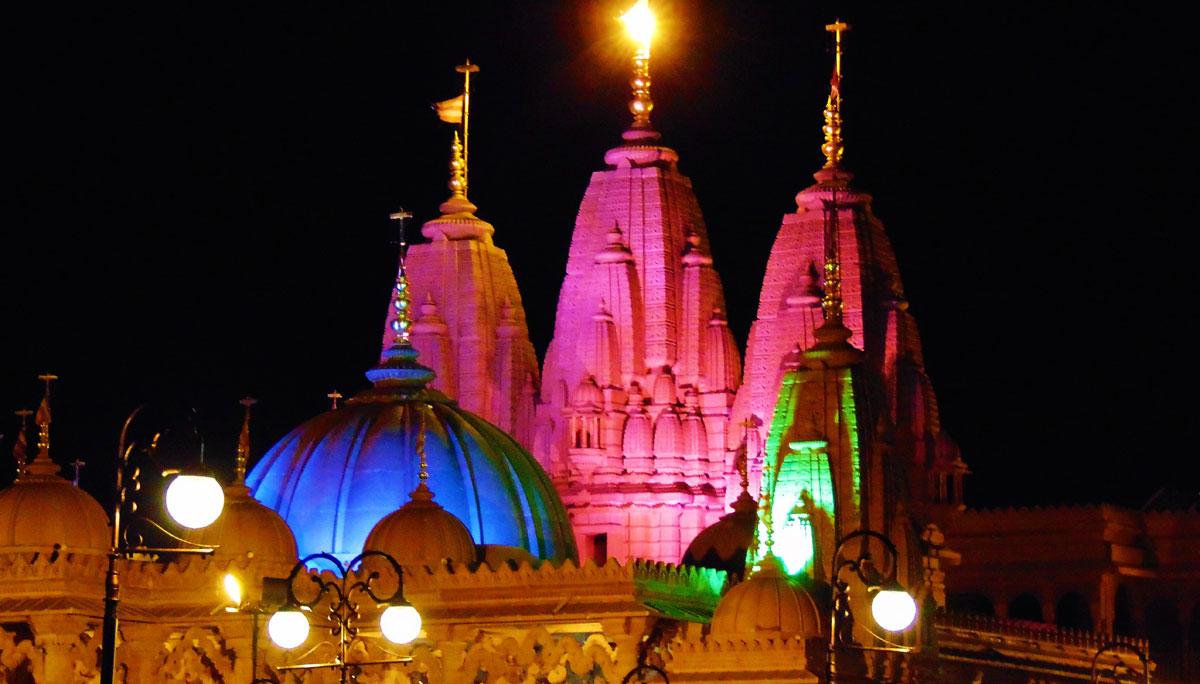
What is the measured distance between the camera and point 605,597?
4606 centimetres

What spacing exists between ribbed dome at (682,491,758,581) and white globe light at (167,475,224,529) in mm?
27775

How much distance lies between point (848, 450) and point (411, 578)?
7.73 m

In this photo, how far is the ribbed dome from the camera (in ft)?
174

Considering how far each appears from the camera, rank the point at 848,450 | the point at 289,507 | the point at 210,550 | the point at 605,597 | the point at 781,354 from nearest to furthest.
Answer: the point at 210,550, the point at 605,597, the point at 848,450, the point at 289,507, the point at 781,354

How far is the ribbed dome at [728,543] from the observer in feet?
174

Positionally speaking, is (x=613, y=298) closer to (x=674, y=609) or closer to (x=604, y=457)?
(x=604, y=457)

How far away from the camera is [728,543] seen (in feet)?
176

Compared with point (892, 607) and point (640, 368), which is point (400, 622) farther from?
point (640, 368)

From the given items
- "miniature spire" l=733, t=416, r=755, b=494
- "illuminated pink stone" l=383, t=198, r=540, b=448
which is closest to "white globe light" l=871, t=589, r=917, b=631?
"miniature spire" l=733, t=416, r=755, b=494

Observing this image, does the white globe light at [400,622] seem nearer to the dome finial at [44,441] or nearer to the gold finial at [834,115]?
the dome finial at [44,441]

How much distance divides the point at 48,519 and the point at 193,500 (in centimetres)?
2320

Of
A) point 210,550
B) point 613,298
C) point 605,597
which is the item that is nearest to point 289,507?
point 605,597

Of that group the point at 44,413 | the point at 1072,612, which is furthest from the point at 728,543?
the point at 1072,612

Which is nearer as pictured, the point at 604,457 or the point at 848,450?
the point at 848,450
